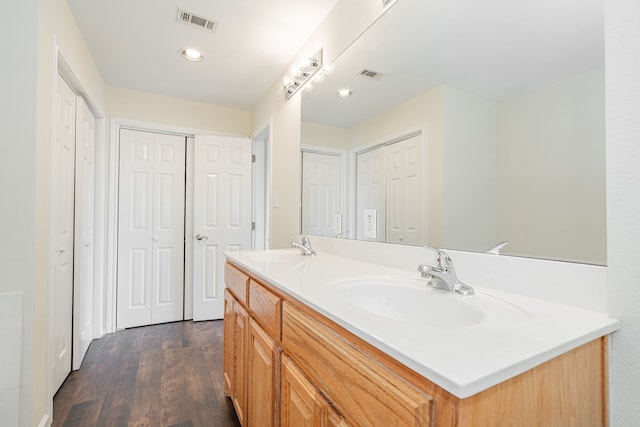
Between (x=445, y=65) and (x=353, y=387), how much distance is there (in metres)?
1.14

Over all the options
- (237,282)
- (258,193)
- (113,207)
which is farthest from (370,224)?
(113,207)

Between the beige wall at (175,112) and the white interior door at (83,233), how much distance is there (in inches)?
13.5

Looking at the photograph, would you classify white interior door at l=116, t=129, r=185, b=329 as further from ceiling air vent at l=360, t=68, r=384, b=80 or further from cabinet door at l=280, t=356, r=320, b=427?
cabinet door at l=280, t=356, r=320, b=427

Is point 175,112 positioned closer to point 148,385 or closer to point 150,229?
point 150,229

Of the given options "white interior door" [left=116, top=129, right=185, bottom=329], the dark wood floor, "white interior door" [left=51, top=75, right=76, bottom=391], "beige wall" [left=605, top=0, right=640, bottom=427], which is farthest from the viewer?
"white interior door" [left=116, top=129, right=185, bottom=329]

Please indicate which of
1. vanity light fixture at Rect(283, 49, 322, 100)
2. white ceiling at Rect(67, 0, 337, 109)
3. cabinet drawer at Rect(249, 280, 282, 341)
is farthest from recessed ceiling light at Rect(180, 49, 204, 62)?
cabinet drawer at Rect(249, 280, 282, 341)

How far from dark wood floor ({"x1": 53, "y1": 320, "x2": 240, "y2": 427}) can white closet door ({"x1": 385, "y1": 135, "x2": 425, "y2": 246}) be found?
4.33 ft

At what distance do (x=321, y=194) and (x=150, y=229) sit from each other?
202cm

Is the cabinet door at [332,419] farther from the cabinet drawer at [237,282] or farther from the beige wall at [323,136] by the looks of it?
the beige wall at [323,136]

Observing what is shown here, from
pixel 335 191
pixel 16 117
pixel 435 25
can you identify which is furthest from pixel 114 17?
pixel 435 25

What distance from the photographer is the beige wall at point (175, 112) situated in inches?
111

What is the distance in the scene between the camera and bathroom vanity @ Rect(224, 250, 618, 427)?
1.51 ft

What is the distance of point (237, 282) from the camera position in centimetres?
154

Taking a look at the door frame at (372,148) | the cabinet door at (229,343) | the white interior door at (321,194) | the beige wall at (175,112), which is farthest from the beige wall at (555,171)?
the beige wall at (175,112)
